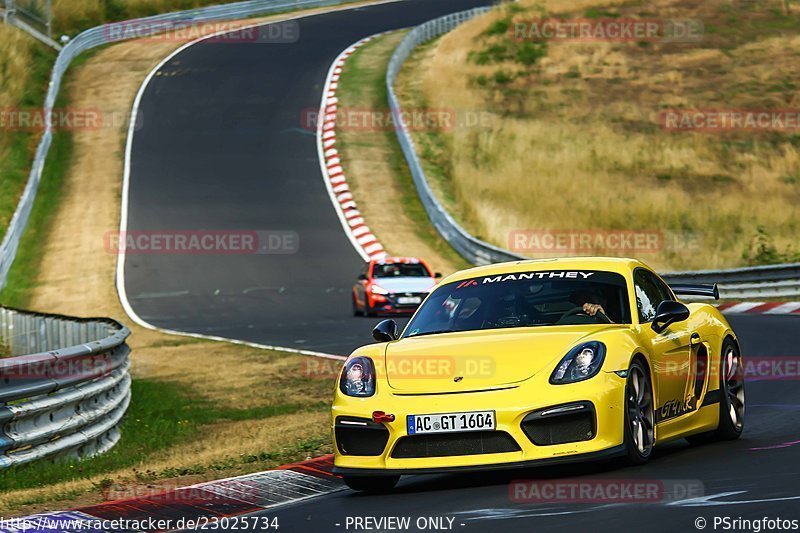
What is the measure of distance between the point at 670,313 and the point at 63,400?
14.8ft

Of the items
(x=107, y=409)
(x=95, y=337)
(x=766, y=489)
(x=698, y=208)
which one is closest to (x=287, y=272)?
(x=698, y=208)

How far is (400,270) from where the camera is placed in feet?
90.2

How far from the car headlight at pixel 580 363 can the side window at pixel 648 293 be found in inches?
39.3

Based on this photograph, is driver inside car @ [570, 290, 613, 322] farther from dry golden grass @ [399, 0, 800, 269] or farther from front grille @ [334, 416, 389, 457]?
dry golden grass @ [399, 0, 800, 269]

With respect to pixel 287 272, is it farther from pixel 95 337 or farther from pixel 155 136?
pixel 95 337

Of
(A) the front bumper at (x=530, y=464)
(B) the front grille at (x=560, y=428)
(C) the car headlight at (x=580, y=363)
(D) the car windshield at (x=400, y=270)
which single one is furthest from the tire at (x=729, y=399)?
(D) the car windshield at (x=400, y=270)

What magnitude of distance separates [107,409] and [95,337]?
3542 mm

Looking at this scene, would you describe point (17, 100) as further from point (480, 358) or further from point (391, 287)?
point (480, 358)

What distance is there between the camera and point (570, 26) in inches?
2344

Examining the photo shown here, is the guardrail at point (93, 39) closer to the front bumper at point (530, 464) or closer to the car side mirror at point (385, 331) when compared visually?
the car side mirror at point (385, 331)

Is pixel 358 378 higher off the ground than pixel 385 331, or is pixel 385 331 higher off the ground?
pixel 385 331

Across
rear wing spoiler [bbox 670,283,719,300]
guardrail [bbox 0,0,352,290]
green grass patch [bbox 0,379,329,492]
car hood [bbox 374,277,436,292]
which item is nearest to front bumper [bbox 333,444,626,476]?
green grass patch [bbox 0,379,329,492]

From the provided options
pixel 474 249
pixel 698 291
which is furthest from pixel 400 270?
pixel 698 291

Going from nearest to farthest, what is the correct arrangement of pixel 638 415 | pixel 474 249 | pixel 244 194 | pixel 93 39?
pixel 638 415, pixel 474 249, pixel 244 194, pixel 93 39
